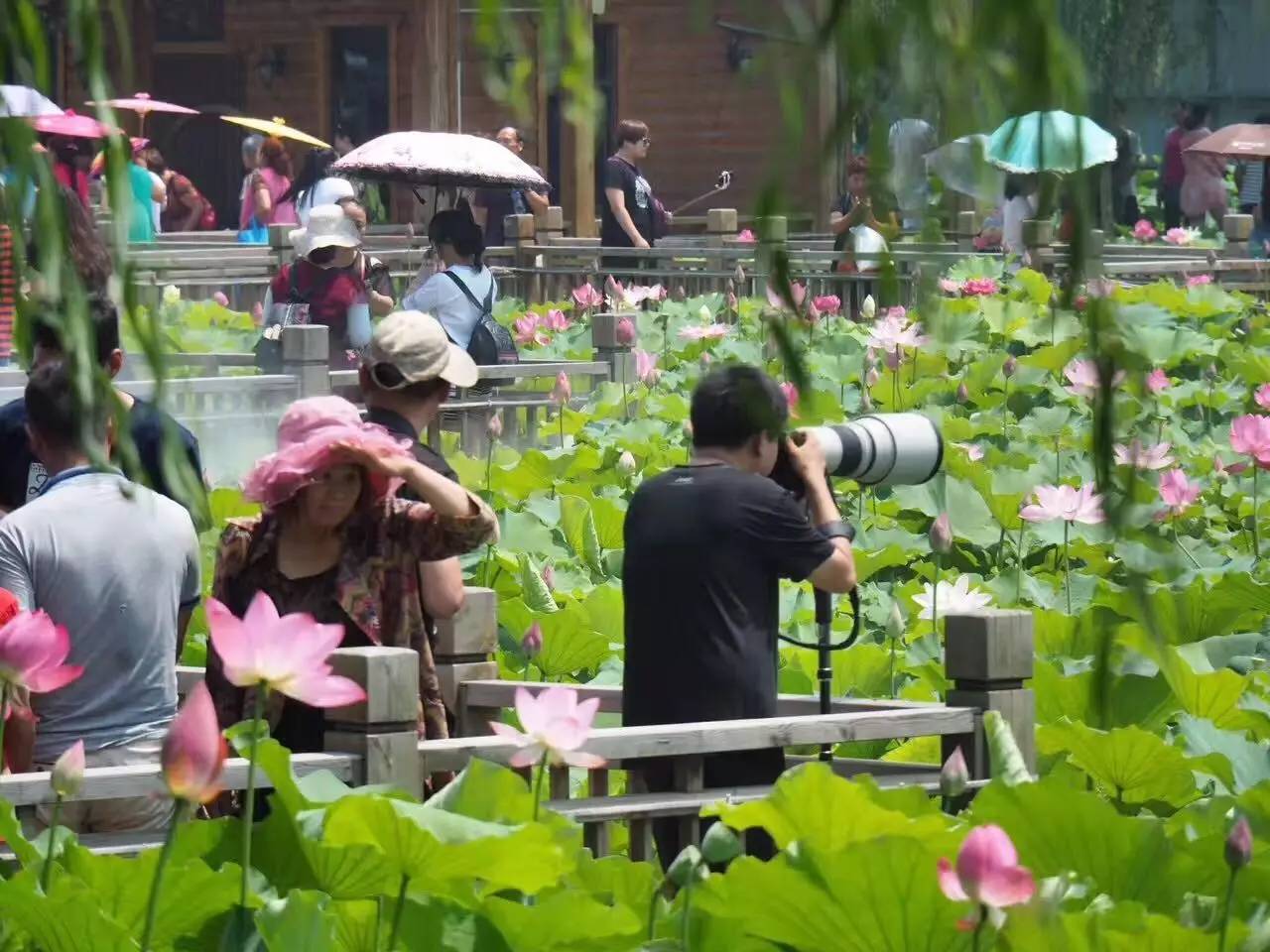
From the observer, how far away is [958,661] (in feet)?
12.1

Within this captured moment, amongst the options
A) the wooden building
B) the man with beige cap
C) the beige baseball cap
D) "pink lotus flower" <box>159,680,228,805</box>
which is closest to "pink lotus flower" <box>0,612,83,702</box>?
"pink lotus flower" <box>159,680,228,805</box>

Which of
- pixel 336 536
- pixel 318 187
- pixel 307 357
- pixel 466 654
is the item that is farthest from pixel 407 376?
pixel 318 187

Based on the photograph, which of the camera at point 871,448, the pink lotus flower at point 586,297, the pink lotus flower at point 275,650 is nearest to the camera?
the pink lotus flower at point 275,650

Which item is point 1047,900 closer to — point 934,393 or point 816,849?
point 816,849

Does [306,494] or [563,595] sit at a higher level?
[306,494]

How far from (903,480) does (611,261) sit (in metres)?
9.96

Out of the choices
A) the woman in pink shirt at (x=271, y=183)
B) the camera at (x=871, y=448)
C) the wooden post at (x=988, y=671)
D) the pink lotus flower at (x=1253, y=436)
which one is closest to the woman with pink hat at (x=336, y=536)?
the camera at (x=871, y=448)

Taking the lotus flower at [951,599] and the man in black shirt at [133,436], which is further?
the lotus flower at [951,599]

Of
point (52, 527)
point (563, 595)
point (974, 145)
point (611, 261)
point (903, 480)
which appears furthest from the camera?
point (611, 261)

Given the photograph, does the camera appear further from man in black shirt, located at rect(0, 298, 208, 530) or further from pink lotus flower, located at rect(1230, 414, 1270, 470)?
pink lotus flower, located at rect(1230, 414, 1270, 470)

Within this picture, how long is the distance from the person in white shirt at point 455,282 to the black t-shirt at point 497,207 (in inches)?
269

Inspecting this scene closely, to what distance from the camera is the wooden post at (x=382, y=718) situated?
304cm

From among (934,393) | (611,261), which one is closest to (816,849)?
(934,393)

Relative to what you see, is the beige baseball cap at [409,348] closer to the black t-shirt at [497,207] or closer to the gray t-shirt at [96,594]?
the gray t-shirt at [96,594]
